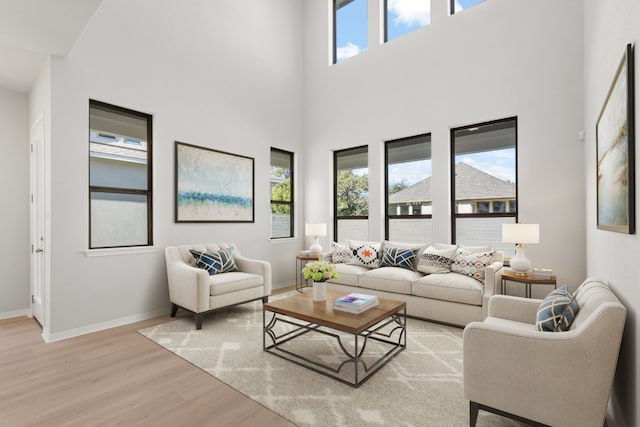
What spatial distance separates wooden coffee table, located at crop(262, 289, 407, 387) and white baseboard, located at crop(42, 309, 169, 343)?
1.74m

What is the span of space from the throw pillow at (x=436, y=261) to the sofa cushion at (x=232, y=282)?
82.7 inches

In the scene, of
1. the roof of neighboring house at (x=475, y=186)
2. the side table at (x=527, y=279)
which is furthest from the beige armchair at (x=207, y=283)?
the side table at (x=527, y=279)

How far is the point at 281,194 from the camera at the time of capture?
5.91m

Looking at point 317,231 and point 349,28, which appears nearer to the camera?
point 317,231

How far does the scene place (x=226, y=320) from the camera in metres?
3.82

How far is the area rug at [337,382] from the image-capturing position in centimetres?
199

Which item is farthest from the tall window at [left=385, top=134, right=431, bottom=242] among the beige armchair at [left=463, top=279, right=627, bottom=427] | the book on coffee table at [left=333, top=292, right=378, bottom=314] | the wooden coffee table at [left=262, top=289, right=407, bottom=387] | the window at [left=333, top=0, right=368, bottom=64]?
the beige armchair at [left=463, top=279, right=627, bottom=427]

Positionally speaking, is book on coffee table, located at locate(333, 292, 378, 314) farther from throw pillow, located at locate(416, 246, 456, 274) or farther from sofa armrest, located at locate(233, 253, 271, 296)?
sofa armrest, located at locate(233, 253, 271, 296)

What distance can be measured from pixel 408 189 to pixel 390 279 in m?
1.74

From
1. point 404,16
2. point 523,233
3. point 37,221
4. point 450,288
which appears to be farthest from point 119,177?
point 404,16

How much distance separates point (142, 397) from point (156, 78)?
143 inches

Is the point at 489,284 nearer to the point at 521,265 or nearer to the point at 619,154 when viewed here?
the point at 521,265

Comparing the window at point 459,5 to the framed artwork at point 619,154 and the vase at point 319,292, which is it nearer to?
the framed artwork at point 619,154

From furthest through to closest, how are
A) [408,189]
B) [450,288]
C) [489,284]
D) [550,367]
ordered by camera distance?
1. [408,189]
2. [450,288]
3. [489,284]
4. [550,367]
